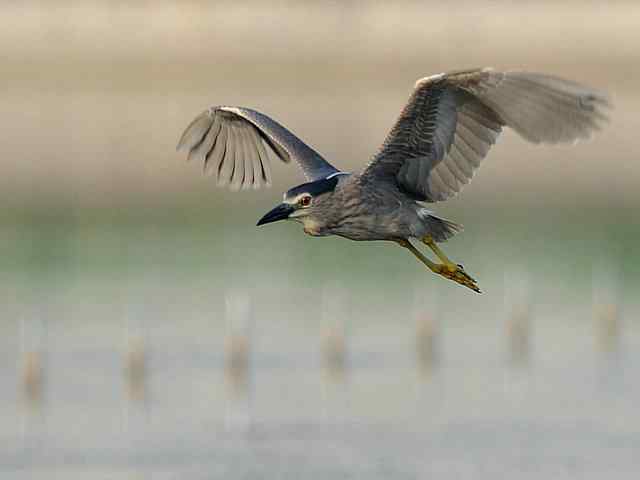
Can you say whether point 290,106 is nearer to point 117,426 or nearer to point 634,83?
point 634,83

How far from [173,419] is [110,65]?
4512cm

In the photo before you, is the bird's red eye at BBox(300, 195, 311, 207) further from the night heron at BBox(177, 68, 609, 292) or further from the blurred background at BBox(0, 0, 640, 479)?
the blurred background at BBox(0, 0, 640, 479)

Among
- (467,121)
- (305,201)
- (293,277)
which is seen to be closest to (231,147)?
(305,201)

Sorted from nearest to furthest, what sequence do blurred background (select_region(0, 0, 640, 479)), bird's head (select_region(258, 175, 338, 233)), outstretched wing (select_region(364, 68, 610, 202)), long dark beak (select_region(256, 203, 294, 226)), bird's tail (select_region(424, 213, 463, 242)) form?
outstretched wing (select_region(364, 68, 610, 202)) < long dark beak (select_region(256, 203, 294, 226)) < bird's head (select_region(258, 175, 338, 233)) < bird's tail (select_region(424, 213, 463, 242)) < blurred background (select_region(0, 0, 640, 479))

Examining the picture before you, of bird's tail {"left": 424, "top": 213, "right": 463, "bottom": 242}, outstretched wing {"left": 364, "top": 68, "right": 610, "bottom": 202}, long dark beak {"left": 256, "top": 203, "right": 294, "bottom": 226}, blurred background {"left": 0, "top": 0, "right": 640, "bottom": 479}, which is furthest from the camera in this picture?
blurred background {"left": 0, "top": 0, "right": 640, "bottom": 479}

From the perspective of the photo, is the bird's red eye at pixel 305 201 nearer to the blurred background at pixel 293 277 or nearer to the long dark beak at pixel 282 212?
the long dark beak at pixel 282 212

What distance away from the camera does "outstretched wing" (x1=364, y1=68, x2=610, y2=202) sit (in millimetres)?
15484

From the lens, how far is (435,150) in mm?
16609

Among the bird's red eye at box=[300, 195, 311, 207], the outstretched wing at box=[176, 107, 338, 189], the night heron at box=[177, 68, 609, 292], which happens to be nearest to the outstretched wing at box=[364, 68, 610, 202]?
the night heron at box=[177, 68, 609, 292]

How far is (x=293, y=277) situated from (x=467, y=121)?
25656 mm

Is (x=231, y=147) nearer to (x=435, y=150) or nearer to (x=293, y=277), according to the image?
(x=435, y=150)

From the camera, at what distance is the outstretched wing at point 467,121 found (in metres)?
15.5

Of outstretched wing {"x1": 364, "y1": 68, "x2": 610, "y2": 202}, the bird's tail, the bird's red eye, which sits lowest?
the bird's tail

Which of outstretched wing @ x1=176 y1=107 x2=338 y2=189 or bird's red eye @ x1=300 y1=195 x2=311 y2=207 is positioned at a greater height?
outstretched wing @ x1=176 y1=107 x2=338 y2=189
